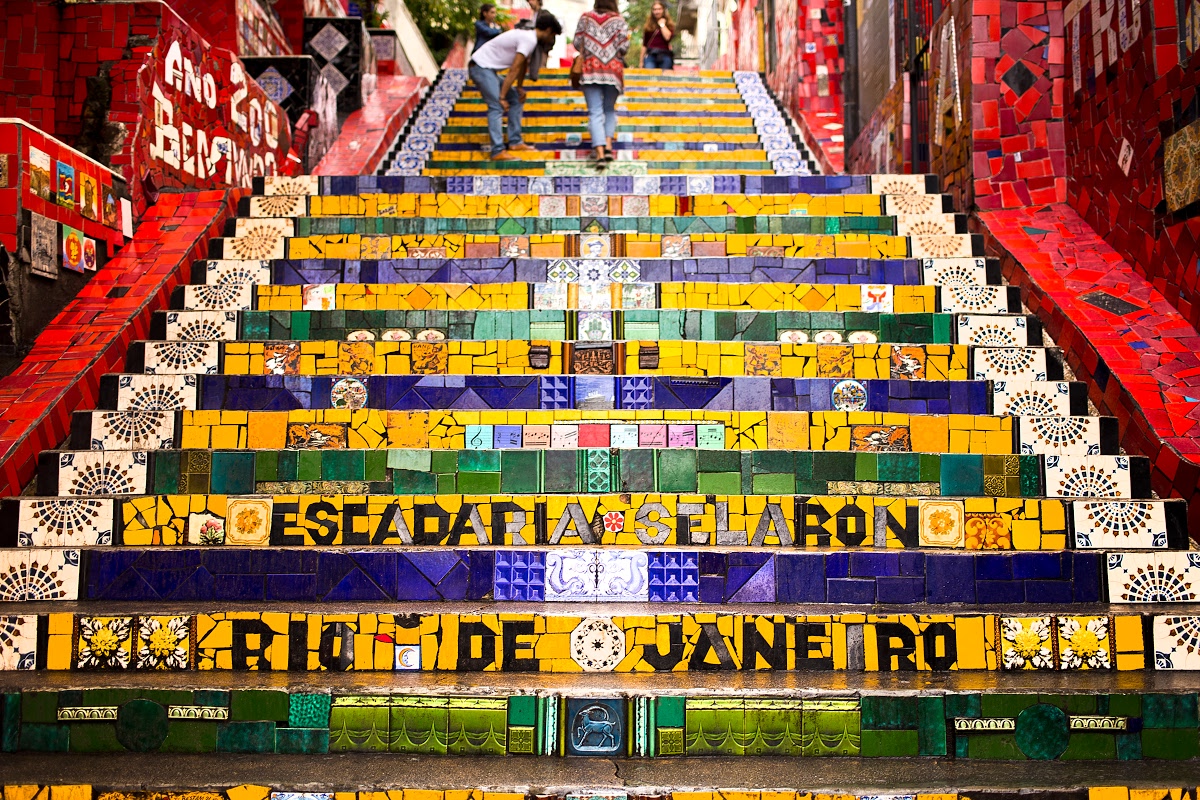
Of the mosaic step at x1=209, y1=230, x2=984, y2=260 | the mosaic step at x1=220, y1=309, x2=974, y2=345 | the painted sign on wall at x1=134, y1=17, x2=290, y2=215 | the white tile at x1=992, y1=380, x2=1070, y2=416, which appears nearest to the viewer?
the white tile at x1=992, y1=380, x2=1070, y2=416

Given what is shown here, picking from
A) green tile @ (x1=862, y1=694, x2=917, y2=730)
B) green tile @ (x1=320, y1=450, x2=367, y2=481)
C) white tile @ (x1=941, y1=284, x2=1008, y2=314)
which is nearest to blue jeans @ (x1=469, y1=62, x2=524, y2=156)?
white tile @ (x1=941, y1=284, x2=1008, y2=314)

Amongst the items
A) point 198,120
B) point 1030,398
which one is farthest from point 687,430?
point 198,120

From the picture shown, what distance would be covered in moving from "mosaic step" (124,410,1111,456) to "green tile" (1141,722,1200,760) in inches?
44.8

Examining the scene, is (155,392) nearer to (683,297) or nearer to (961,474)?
(683,297)

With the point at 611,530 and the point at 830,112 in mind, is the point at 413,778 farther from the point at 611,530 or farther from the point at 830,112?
the point at 830,112

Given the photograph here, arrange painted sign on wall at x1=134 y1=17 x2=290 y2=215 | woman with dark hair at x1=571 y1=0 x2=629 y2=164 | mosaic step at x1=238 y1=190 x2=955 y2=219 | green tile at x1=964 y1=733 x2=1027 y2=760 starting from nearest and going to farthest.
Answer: green tile at x1=964 y1=733 x2=1027 y2=760 < painted sign on wall at x1=134 y1=17 x2=290 y2=215 < mosaic step at x1=238 y1=190 x2=955 y2=219 < woman with dark hair at x1=571 y1=0 x2=629 y2=164

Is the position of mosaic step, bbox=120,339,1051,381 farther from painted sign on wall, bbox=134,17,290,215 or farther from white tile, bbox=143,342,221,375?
painted sign on wall, bbox=134,17,290,215

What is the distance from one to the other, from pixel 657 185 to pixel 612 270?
139cm

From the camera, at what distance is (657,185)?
5613 mm

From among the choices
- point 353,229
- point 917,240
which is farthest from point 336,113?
point 917,240

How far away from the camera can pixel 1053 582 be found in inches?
118

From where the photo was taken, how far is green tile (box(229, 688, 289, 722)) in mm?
2529

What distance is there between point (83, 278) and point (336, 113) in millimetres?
4552

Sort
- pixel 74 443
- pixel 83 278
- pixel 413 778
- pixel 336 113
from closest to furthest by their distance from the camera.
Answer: pixel 413 778
pixel 74 443
pixel 83 278
pixel 336 113
